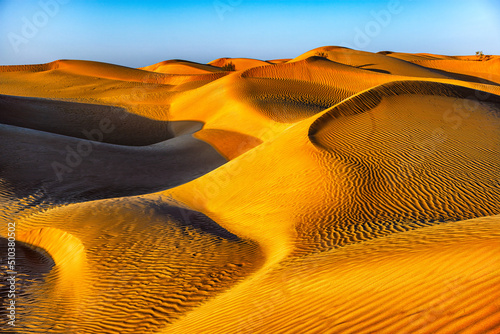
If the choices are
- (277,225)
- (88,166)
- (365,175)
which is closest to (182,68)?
(88,166)

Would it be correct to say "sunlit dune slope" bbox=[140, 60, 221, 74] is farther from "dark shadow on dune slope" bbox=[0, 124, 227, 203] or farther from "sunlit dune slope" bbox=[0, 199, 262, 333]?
"sunlit dune slope" bbox=[0, 199, 262, 333]

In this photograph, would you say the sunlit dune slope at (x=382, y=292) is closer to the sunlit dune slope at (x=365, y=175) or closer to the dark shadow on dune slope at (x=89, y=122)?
the sunlit dune slope at (x=365, y=175)

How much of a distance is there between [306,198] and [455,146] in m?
5.73

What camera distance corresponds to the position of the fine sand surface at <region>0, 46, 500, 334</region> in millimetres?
3777

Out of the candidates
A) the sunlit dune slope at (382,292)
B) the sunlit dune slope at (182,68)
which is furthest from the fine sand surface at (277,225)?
the sunlit dune slope at (182,68)

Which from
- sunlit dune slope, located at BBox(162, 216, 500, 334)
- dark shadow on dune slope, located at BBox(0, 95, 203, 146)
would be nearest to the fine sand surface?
sunlit dune slope, located at BBox(162, 216, 500, 334)

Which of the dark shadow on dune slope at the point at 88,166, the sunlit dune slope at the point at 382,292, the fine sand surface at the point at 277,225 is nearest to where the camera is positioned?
the sunlit dune slope at the point at 382,292

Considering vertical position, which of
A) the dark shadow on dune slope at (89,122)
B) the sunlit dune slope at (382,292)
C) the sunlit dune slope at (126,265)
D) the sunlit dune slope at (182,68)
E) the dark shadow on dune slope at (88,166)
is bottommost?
the sunlit dune slope at (382,292)

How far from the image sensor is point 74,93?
3834 cm

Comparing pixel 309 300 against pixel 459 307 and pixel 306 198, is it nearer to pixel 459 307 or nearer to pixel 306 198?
pixel 459 307

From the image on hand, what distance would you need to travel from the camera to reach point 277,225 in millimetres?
9312

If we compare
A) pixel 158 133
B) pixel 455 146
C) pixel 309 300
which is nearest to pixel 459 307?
pixel 309 300

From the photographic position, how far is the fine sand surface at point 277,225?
3.78 meters

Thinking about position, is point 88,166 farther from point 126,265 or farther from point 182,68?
point 182,68
